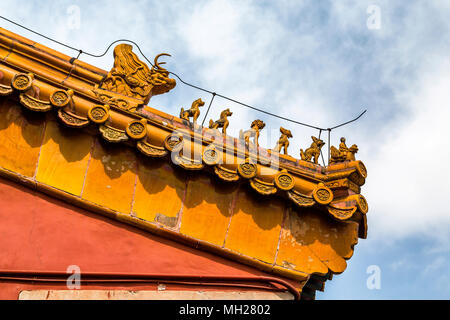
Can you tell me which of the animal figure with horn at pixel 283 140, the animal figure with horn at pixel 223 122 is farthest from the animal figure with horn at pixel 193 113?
the animal figure with horn at pixel 283 140

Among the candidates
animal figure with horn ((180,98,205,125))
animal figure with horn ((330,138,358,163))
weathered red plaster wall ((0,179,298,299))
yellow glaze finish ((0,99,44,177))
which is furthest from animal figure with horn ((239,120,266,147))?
yellow glaze finish ((0,99,44,177))

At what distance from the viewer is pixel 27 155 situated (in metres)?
7.36

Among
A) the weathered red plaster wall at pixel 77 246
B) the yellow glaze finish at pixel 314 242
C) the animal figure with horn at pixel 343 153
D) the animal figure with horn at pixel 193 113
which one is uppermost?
the animal figure with horn at pixel 193 113

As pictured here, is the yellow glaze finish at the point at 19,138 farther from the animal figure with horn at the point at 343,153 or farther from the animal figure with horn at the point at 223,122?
the animal figure with horn at the point at 343,153

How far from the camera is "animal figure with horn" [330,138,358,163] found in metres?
8.16

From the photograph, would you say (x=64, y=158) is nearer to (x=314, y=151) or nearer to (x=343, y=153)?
(x=314, y=151)

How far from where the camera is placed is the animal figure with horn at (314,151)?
8.29 metres

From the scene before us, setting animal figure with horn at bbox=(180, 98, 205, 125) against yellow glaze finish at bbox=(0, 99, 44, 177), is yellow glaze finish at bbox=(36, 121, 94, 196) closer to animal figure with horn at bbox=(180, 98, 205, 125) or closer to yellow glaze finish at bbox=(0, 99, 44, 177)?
yellow glaze finish at bbox=(0, 99, 44, 177)

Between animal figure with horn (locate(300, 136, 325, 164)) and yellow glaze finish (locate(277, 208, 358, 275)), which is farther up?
animal figure with horn (locate(300, 136, 325, 164))

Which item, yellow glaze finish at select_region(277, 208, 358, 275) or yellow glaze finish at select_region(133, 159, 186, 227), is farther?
yellow glaze finish at select_region(277, 208, 358, 275)

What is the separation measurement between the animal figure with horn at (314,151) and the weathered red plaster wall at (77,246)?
78.0 inches

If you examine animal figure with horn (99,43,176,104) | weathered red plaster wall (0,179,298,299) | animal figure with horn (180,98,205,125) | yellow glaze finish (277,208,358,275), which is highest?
animal figure with horn (99,43,176,104)

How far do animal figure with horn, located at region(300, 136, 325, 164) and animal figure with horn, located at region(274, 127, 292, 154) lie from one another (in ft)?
0.96

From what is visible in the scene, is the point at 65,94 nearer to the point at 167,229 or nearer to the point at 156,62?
the point at 156,62
